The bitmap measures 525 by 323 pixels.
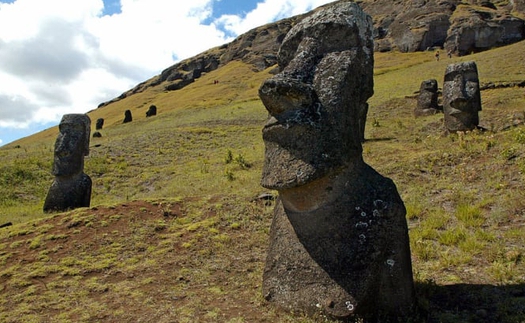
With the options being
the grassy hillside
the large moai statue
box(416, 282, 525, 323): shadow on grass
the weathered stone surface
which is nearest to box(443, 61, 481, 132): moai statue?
the grassy hillside

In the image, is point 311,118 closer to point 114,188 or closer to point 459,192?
point 459,192

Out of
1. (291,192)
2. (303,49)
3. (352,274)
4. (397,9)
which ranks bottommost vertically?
(352,274)

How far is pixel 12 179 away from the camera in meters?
17.9

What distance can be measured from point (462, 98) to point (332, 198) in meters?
13.7

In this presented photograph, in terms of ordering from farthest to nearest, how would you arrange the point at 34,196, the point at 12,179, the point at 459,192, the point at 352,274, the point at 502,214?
1. the point at 12,179
2. the point at 34,196
3. the point at 459,192
4. the point at 502,214
5. the point at 352,274

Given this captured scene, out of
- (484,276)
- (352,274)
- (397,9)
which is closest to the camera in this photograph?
(352,274)

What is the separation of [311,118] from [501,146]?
902 cm

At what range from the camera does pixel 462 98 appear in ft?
53.0

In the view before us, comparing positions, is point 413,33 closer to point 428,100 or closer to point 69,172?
point 428,100

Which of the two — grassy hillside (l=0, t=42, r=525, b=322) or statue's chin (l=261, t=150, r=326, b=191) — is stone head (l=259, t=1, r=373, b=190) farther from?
grassy hillside (l=0, t=42, r=525, b=322)

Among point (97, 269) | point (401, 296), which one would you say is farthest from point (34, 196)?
point (401, 296)

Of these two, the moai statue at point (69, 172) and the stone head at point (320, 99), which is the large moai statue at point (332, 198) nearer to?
the stone head at point (320, 99)

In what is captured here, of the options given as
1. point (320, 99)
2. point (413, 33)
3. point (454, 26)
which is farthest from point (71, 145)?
point (413, 33)

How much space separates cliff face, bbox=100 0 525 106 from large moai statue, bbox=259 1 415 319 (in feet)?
180
